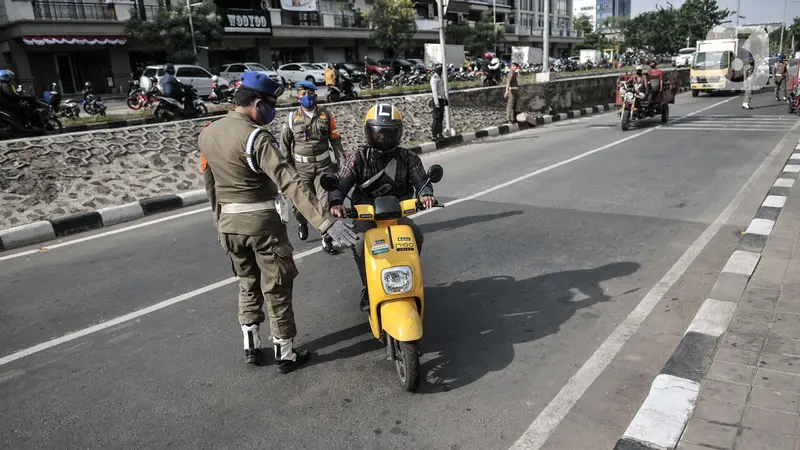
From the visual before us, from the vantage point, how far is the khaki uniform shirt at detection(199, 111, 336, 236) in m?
3.33

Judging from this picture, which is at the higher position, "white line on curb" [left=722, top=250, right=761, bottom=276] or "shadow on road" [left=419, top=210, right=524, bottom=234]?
"shadow on road" [left=419, top=210, right=524, bottom=234]

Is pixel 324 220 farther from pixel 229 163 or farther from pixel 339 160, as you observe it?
pixel 339 160

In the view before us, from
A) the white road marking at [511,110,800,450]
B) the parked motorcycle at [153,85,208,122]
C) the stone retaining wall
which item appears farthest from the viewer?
the parked motorcycle at [153,85,208,122]

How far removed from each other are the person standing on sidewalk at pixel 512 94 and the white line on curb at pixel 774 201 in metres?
10.4

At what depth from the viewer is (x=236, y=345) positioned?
4.22m

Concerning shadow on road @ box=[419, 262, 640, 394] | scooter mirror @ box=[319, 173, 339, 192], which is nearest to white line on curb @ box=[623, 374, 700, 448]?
shadow on road @ box=[419, 262, 640, 394]

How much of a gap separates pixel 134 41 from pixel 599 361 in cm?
3612

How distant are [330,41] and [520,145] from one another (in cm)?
3461

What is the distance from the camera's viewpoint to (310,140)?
641cm

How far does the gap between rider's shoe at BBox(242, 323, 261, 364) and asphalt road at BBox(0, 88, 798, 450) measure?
104mm

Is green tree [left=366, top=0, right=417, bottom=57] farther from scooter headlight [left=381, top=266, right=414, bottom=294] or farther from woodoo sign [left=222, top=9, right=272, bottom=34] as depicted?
scooter headlight [left=381, top=266, right=414, bottom=294]

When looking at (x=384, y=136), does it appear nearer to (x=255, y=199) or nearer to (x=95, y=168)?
(x=255, y=199)

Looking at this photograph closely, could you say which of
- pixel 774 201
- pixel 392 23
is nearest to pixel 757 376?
pixel 774 201

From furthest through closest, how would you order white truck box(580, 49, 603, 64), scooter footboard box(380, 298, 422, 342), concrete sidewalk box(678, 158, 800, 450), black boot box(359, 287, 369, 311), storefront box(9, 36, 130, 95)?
white truck box(580, 49, 603, 64)
storefront box(9, 36, 130, 95)
black boot box(359, 287, 369, 311)
scooter footboard box(380, 298, 422, 342)
concrete sidewalk box(678, 158, 800, 450)
